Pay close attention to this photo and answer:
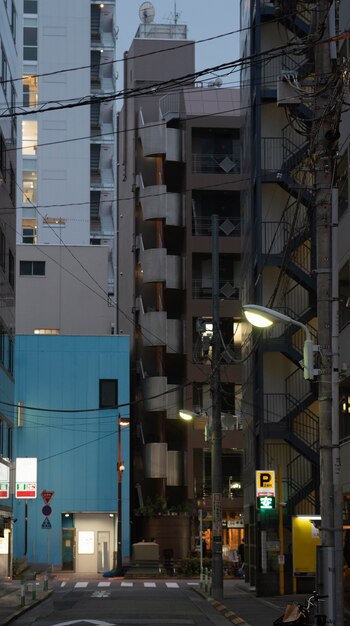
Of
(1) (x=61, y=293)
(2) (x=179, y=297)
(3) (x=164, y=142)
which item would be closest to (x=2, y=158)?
(3) (x=164, y=142)

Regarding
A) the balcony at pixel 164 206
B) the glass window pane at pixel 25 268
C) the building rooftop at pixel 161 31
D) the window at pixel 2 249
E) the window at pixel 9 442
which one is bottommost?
the window at pixel 9 442

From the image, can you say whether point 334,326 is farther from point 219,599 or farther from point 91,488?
point 91,488

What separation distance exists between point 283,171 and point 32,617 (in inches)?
673

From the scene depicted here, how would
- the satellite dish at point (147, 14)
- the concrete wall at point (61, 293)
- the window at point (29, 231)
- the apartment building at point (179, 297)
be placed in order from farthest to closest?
the window at point (29, 231) < the satellite dish at point (147, 14) < the concrete wall at point (61, 293) < the apartment building at point (179, 297)

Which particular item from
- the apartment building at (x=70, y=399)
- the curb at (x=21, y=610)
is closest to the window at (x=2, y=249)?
the apartment building at (x=70, y=399)

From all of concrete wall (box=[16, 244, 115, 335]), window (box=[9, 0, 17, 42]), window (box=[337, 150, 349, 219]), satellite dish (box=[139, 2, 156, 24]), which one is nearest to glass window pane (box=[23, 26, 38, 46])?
satellite dish (box=[139, 2, 156, 24])

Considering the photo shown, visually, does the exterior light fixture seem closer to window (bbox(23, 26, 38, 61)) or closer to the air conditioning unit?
the air conditioning unit

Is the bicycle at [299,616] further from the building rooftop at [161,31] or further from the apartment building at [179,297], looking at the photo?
the building rooftop at [161,31]

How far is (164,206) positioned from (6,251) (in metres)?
27.4

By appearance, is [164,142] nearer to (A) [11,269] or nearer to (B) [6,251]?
(A) [11,269]

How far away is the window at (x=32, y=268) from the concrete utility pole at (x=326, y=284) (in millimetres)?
58801

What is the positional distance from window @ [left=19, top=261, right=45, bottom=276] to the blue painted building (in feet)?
28.9

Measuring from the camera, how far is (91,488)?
2584 inches

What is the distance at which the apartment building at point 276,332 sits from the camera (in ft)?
123
